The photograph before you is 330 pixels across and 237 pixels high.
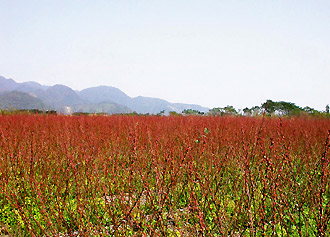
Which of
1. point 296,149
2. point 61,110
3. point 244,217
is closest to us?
point 244,217

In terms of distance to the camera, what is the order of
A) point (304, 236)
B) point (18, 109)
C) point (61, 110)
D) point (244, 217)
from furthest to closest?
point (18, 109)
point (61, 110)
point (244, 217)
point (304, 236)

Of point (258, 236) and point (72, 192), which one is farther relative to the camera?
point (72, 192)

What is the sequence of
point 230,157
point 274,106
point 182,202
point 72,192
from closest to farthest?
point 182,202
point 72,192
point 230,157
point 274,106

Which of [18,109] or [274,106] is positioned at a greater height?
[274,106]

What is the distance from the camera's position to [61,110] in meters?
14.6

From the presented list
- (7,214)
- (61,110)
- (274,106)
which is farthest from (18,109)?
(274,106)

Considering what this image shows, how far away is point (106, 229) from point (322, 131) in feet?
27.3

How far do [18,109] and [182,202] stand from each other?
16.3m

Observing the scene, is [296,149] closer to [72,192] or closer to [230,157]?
[230,157]

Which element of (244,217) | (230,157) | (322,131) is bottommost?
(244,217)

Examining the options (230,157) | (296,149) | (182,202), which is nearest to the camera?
(182,202)

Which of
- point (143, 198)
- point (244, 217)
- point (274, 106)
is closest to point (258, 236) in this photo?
point (244, 217)

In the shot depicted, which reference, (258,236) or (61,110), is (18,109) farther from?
(258,236)

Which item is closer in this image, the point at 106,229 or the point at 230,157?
the point at 106,229
